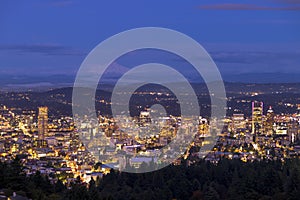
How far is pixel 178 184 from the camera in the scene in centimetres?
1873

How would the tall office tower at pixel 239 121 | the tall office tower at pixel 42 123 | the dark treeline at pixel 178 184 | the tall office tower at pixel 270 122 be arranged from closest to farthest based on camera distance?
the dark treeline at pixel 178 184
the tall office tower at pixel 42 123
the tall office tower at pixel 239 121
the tall office tower at pixel 270 122

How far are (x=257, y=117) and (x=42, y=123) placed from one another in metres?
13.4

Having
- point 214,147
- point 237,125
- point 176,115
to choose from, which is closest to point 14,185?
point 176,115

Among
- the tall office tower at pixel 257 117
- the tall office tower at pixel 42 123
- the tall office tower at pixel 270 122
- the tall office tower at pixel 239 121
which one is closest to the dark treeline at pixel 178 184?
the tall office tower at pixel 42 123

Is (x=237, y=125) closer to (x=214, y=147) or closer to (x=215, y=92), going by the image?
(x=214, y=147)

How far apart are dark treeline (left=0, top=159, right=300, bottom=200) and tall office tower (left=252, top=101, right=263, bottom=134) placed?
17.8m

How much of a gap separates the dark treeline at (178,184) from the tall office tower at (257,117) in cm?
1779

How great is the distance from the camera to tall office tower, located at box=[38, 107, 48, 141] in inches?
1395

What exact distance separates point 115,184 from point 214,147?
1228 centimetres

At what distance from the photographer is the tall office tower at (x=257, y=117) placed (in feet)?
132

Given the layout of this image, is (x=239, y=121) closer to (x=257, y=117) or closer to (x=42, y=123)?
(x=257, y=117)

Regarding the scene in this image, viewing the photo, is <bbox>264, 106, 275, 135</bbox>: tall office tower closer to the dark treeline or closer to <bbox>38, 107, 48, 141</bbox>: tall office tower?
<bbox>38, 107, 48, 141</bbox>: tall office tower

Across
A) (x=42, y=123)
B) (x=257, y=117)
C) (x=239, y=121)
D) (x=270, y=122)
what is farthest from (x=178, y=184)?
(x=270, y=122)

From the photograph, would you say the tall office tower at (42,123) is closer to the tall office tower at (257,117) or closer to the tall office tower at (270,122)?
the tall office tower at (257,117)
